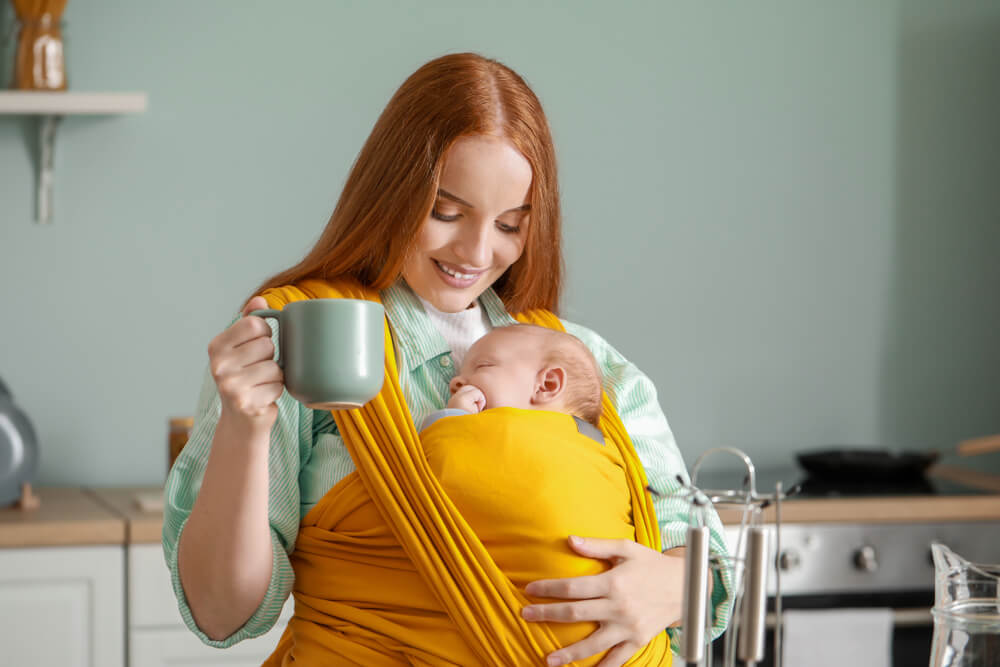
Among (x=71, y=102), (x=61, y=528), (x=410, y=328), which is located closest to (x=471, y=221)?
(x=410, y=328)

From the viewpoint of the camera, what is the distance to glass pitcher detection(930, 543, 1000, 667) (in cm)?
80

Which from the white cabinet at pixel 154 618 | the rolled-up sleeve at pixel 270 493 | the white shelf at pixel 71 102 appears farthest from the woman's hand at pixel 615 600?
the white shelf at pixel 71 102

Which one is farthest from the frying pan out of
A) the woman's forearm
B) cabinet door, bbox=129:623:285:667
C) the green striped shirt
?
the woman's forearm

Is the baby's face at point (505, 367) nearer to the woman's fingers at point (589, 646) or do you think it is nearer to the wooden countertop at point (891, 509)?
the woman's fingers at point (589, 646)

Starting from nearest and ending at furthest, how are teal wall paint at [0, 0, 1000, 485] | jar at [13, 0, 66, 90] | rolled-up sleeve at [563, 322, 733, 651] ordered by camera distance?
rolled-up sleeve at [563, 322, 733, 651]
jar at [13, 0, 66, 90]
teal wall paint at [0, 0, 1000, 485]

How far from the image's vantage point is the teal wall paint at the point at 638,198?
2326mm

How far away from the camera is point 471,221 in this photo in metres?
1.20

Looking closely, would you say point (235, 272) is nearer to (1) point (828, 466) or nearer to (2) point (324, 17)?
(2) point (324, 17)

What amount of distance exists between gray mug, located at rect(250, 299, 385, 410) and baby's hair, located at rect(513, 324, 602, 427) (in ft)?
1.15

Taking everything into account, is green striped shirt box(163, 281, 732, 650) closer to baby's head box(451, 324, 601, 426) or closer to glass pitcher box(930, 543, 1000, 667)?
baby's head box(451, 324, 601, 426)

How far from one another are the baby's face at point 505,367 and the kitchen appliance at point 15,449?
4.04ft

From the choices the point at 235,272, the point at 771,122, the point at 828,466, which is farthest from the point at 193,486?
the point at 771,122

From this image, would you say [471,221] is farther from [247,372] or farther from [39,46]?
[39,46]

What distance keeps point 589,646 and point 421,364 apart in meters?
0.37
